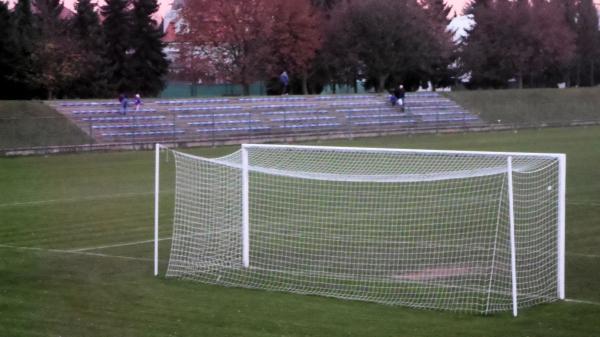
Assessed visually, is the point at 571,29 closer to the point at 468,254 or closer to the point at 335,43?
the point at 335,43

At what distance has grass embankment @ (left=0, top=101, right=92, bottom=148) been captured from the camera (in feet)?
125

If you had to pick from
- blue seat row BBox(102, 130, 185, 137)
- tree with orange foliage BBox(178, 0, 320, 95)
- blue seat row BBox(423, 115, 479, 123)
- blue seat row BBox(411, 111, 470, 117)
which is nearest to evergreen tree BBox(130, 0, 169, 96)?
tree with orange foliage BBox(178, 0, 320, 95)

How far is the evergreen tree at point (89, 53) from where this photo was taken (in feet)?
188

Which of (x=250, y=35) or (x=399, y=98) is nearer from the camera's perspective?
(x=399, y=98)

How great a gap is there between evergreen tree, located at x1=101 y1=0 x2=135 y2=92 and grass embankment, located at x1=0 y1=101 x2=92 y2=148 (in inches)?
812

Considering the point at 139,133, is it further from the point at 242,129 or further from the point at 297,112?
the point at 297,112

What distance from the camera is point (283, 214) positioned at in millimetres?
17359

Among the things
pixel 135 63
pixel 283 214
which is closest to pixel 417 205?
pixel 283 214

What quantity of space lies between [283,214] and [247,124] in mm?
29051

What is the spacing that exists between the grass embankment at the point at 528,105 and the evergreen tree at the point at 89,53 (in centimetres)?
2101

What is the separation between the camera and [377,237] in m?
15.0

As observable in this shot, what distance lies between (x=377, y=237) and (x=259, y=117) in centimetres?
3288

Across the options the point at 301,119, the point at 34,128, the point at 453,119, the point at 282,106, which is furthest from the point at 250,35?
the point at 34,128

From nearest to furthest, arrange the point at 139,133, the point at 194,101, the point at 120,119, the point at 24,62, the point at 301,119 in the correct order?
the point at 139,133 → the point at 120,119 → the point at 301,119 → the point at 194,101 → the point at 24,62
